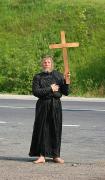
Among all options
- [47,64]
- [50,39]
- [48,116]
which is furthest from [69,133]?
[50,39]

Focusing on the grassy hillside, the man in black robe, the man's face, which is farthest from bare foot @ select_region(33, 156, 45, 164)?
the grassy hillside

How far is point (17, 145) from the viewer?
13.9 meters

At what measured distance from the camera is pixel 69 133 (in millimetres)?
15961

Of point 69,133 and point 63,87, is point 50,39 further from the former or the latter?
point 63,87

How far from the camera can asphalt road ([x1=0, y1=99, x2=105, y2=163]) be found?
12.8m

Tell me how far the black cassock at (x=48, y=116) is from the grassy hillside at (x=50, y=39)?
69.8ft

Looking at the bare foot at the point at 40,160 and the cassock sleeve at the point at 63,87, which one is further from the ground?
the cassock sleeve at the point at 63,87

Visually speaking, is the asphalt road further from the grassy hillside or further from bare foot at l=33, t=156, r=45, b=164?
the grassy hillside

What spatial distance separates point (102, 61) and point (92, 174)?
2795 cm

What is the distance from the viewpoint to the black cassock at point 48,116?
11.3 meters

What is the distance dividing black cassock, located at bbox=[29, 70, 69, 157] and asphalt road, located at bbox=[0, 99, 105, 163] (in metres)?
0.70

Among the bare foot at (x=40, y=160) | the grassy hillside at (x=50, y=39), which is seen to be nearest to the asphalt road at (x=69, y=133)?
the bare foot at (x=40, y=160)

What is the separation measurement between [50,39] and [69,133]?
2378 centimetres

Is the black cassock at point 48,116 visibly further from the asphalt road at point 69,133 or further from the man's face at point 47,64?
the asphalt road at point 69,133
